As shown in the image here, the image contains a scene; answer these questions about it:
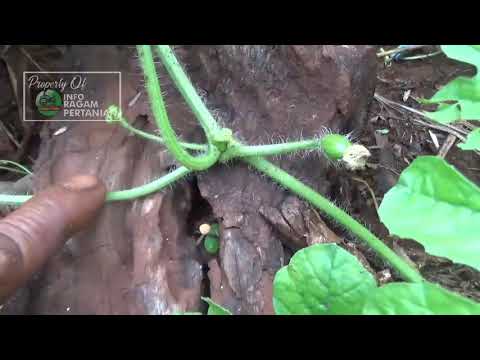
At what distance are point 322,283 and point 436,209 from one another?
261mm

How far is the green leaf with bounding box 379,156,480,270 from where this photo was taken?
91 centimetres

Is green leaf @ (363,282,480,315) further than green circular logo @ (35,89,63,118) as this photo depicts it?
No

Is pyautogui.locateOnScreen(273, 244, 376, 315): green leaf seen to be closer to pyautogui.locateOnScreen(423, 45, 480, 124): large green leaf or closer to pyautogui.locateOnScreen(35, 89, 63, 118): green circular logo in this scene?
pyautogui.locateOnScreen(423, 45, 480, 124): large green leaf

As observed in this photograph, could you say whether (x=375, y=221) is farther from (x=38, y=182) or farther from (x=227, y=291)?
(x=38, y=182)

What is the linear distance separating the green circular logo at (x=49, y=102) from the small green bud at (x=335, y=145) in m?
1.02

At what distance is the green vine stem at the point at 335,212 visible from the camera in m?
1.41

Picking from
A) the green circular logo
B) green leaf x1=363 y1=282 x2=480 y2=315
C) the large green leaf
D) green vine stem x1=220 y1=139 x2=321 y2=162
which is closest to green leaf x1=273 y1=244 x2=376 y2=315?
green leaf x1=363 y1=282 x2=480 y2=315

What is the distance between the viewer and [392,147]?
77.8 inches

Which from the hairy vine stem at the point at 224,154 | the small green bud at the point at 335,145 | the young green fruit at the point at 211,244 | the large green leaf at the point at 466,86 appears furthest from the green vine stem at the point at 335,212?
the large green leaf at the point at 466,86

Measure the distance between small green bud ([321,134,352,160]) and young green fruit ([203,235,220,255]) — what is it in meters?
0.43

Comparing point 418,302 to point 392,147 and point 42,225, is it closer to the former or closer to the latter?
point 42,225

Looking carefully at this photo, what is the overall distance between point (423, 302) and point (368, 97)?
1.03 metres

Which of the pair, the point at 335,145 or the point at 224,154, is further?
the point at 224,154

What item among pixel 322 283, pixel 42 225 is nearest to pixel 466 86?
pixel 322 283
